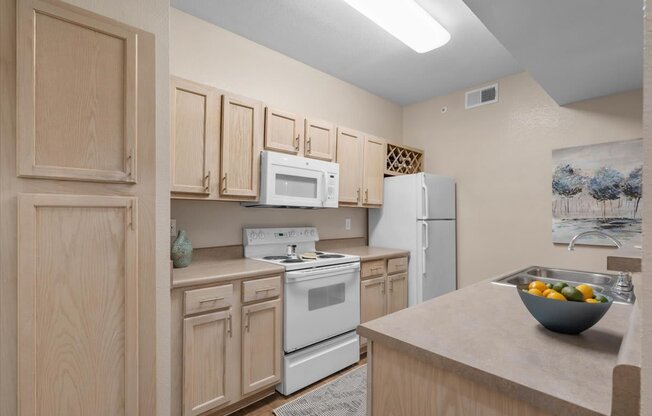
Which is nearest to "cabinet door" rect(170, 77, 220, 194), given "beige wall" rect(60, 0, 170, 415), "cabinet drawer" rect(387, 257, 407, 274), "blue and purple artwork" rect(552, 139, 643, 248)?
"beige wall" rect(60, 0, 170, 415)

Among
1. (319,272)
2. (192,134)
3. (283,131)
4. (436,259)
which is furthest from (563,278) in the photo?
(192,134)

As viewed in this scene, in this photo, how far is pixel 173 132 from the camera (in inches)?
79.4

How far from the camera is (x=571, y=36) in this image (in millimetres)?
1727

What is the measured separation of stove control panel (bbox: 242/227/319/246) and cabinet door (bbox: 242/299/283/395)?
0.68 metres

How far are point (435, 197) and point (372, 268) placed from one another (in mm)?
1076

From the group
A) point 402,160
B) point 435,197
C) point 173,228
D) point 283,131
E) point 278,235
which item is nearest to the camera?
point 173,228

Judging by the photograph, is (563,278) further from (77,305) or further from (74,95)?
(74,95)

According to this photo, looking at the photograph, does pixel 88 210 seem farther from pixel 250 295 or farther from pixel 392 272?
pixel 392 272

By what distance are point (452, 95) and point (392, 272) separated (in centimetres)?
222

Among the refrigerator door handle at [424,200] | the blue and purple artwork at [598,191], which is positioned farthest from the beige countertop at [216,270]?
the blue and purple artwork at [598,191]

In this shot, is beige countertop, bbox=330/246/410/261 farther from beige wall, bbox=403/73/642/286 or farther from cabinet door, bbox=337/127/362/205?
beige wall, bbox=403/73/642/286

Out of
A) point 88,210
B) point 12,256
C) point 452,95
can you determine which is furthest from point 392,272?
point 12,256

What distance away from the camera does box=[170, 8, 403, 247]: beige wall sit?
7.84 ft

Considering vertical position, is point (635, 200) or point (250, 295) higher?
point (635, 200)
